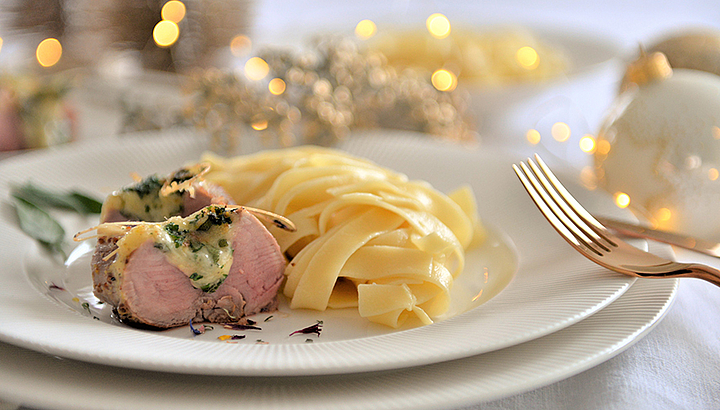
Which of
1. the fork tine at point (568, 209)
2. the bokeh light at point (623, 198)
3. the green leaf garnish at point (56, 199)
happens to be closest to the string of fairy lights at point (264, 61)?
the bokeh light at point (623, 198)

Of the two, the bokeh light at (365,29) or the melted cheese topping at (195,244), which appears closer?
the melted cheese topping at (195,244)

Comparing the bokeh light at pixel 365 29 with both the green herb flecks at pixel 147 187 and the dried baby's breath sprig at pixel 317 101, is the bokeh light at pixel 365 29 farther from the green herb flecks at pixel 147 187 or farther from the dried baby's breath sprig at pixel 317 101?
the green herb flecks at pixel 147 187

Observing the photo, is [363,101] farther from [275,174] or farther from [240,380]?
[240,380]

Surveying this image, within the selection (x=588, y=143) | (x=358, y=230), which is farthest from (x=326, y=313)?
(x=588, y=143)

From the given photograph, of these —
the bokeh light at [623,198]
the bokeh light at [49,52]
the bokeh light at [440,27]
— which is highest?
the bokeh light at [440,27]

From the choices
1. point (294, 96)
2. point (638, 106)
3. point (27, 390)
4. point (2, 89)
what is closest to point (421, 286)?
point (27, 390)

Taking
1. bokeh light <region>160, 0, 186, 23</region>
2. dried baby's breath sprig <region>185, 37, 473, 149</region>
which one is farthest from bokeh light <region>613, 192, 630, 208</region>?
bokeh light <region>160, 0, 186, 23</region>

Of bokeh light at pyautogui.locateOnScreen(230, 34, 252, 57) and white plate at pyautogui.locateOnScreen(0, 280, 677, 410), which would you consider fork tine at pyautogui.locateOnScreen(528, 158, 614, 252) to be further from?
bokeh light at pyautogui.locateOnScreen(230, 34, 252, 57)
